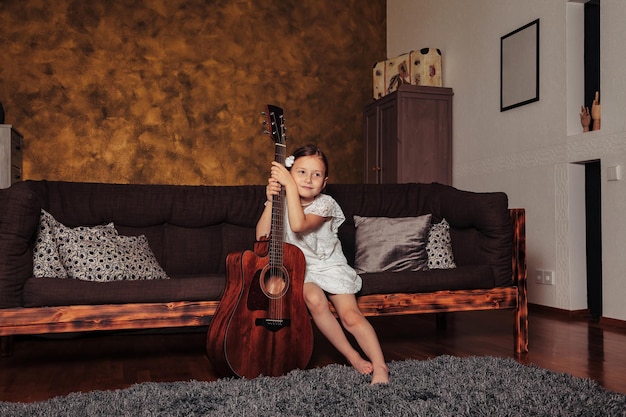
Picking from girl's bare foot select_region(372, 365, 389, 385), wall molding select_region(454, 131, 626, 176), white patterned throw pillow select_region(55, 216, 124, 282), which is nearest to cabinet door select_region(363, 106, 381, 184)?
wall molding select_region(454, 131, 626, 176)

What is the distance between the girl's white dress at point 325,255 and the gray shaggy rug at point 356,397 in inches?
14.0

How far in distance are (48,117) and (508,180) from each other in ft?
12.7

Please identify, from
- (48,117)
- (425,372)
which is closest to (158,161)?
(48,117)

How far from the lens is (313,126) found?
20.5ft

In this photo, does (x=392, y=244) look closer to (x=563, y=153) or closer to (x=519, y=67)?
(x=563, y=153)

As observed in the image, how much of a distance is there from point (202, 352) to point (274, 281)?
782mm

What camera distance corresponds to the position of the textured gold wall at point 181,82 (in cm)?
544

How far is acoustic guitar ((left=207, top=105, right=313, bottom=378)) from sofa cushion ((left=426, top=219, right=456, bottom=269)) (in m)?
0.99

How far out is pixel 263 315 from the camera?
2.22 metres

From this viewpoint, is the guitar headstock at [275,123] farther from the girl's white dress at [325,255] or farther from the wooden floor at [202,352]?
the wooden floor at [202,352]

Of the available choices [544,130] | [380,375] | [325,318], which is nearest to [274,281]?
[325,318]

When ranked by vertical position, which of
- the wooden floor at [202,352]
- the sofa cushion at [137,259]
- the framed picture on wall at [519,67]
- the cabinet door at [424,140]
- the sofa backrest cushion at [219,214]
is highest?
the framed picture on wall at [519,67]

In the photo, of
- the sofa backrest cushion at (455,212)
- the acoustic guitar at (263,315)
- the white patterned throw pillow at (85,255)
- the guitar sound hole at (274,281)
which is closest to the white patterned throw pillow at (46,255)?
the white patterned throw pillow at (85,255)

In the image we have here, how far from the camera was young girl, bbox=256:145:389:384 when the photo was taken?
2.28m
